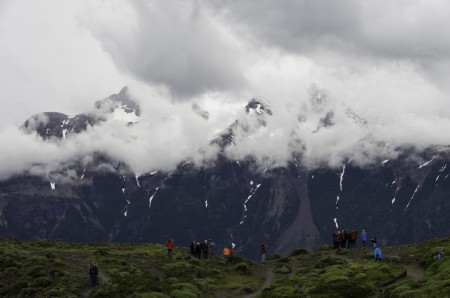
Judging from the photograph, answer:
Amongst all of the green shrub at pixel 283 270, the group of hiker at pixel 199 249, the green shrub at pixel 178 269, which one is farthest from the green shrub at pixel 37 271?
the green shrub at pixel 283 270

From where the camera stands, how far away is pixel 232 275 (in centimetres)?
7156

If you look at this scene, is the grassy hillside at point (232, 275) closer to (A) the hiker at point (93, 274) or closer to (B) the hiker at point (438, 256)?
(B) the hiker at point (438, 256)

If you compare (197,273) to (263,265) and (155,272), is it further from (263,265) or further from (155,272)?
(263,265)

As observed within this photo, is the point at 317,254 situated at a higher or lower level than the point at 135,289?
higher

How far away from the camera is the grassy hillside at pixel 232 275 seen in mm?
52438

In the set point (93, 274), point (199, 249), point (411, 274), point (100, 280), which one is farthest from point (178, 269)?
point (411, 274)

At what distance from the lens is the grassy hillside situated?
52.4 metres

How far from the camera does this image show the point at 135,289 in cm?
5434

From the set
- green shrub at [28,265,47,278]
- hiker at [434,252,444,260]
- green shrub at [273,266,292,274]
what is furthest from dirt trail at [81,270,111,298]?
hiker at [434,252,444,260]

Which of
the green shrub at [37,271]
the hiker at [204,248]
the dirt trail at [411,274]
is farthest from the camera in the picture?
the hiker at [204,248]

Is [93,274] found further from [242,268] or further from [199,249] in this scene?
[199,249]

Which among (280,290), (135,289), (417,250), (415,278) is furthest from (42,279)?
(417,250)

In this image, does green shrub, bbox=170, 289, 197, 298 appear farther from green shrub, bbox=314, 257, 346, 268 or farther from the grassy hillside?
green shrub, bbox=314, 257, 346, 268

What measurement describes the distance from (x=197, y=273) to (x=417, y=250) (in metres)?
28.5
